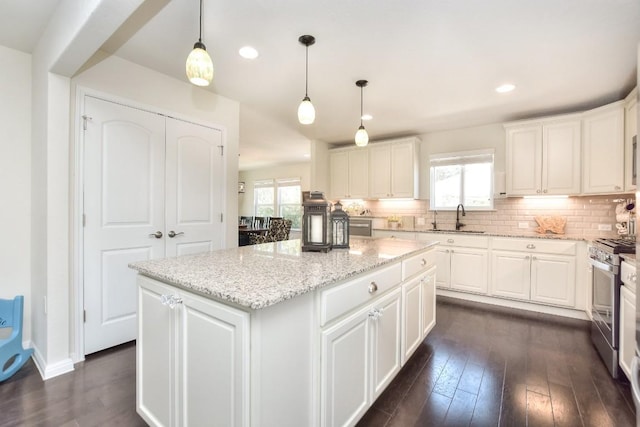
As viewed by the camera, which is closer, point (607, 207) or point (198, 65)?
point (198, 65)

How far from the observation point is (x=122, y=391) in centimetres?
189

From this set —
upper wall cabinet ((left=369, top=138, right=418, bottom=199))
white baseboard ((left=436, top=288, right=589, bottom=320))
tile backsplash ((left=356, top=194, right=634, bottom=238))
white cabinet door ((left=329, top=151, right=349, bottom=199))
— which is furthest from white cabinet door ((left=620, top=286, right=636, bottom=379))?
white cabinet door ((left=329, top=151, right=349, bottom=199))

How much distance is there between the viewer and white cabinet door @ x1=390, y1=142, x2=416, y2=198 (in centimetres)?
450

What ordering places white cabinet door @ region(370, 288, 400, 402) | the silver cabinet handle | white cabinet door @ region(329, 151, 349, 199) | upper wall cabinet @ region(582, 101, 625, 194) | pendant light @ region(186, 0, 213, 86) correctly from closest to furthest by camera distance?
the silver cabinet handle, pendant light @ region(186, 0, 213, 86), white cabinet door @ region(370, 288, 400, 402), upper wall cabinet @ region(582, 101, 625, 194), white cabinet door @ region(329, 151, 349, 199)

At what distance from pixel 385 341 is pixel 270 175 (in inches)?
290

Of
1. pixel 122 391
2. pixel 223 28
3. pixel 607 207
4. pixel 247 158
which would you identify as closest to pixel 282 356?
pixel 122 391

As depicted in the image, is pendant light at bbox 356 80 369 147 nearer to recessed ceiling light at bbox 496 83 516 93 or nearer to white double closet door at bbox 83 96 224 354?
recessed ceiling light at bbox 496 83 516 93

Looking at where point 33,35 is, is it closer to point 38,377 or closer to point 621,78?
point 38,377

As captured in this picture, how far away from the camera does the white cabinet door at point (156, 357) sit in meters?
1.29

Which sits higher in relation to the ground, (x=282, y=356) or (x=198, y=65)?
(x=198, y=65)

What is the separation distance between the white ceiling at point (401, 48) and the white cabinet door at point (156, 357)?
1719 mm

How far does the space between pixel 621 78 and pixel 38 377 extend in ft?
17.2

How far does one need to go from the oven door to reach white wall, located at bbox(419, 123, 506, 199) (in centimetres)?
198

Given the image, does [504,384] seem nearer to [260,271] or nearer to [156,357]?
[260,271]
